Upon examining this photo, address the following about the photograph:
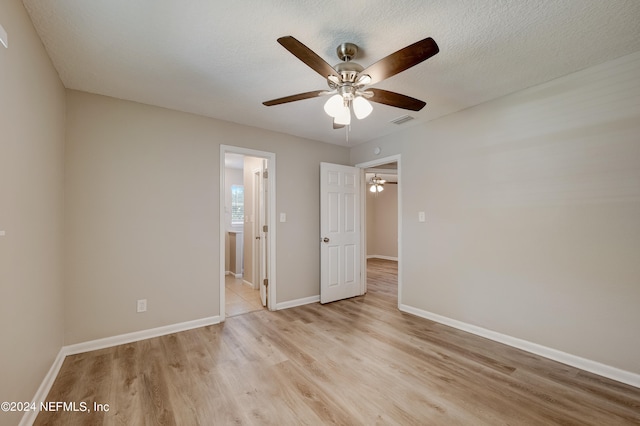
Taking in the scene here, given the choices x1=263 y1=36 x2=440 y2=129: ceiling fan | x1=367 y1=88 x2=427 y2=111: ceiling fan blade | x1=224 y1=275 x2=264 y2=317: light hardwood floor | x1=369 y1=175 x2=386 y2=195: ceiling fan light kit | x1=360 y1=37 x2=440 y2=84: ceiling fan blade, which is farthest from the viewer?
x1=369 y1=175 x2=386 y2=195: ceiling fan light kit

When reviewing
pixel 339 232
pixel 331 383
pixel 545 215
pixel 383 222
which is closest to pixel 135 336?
pixel 331 383

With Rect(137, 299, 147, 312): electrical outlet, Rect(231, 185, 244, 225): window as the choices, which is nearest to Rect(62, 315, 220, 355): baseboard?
Rect(137, 299, 147, 312): electrical outlet

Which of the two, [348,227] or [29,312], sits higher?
[348,227]

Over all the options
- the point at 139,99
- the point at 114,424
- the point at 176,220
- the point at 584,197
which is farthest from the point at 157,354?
the point at 584,197

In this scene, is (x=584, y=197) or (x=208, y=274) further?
(x=208, y=274)

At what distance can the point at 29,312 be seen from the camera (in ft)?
5.73

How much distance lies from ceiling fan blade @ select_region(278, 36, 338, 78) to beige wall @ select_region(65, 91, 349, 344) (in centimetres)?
212

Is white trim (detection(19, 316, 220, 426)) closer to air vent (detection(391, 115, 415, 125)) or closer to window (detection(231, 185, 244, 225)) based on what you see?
air vent (detection(391, 115, 415, 125))

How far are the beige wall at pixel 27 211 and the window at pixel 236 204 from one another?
4123 millimetres

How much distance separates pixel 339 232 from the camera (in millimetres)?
4301

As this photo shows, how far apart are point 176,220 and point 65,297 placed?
3.86 feet

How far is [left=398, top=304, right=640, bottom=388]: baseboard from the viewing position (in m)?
2.12

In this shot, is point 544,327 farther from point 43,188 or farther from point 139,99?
point 139,99

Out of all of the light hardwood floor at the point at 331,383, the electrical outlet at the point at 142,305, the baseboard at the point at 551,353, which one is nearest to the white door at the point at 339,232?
the light hardwood floor at the point at 331,383
